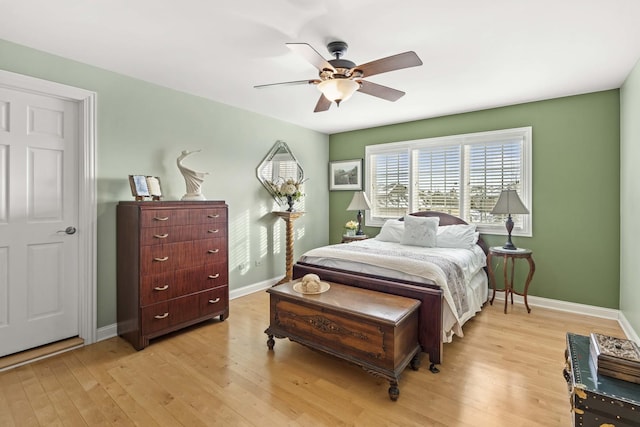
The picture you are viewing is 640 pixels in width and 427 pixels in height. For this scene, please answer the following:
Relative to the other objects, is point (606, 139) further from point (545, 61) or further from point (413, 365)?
point (413, 365)

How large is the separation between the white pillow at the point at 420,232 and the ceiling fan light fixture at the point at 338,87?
2024mm

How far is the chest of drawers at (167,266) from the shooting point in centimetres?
277

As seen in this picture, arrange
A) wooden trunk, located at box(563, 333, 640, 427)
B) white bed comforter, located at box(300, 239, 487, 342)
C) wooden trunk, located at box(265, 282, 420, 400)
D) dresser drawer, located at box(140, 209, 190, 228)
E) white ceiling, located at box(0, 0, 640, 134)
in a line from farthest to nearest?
dresser drawer, located at box(140, 209, 190, 228) < white bed comforter, located at box(300, 239, 487, 342) < wooden trunk, located at box(265, 282, 420, 400) < white ceiling, located at box(0, 0, 640, 134) < wooden trunk, located at box(563, 333, 640, 427)

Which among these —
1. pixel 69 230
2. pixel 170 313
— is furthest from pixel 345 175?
pixel 69 230

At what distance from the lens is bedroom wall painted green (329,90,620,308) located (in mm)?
3424

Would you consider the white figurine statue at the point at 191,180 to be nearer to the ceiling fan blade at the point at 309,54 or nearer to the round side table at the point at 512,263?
the ceiling fan blade at the point at 309,54

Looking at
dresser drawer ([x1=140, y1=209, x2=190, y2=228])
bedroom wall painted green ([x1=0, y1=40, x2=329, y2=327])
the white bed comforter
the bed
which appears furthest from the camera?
bedroom wall painted green ([x1=0, y1=40, x2=329, y2=327])

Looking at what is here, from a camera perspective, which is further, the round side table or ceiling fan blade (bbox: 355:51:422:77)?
the round side table

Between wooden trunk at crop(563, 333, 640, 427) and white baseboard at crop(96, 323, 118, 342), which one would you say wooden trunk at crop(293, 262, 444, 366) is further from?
white baseboard at crop(96, 323, 118, 342)

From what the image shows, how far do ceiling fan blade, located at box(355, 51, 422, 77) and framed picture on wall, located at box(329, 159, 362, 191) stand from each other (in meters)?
3.09

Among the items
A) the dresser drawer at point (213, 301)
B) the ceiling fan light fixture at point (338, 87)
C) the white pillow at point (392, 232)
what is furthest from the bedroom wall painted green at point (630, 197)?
the dresser drawer at point (213, 301)

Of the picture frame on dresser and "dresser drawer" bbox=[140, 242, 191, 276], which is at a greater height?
the picture frame on dresser

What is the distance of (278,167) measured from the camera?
4.71 metres

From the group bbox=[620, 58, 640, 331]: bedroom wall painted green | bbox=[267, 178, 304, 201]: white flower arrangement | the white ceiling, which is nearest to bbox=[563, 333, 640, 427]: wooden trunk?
bbox=[620, 58, 640, 331]: bedroom wall painted green
